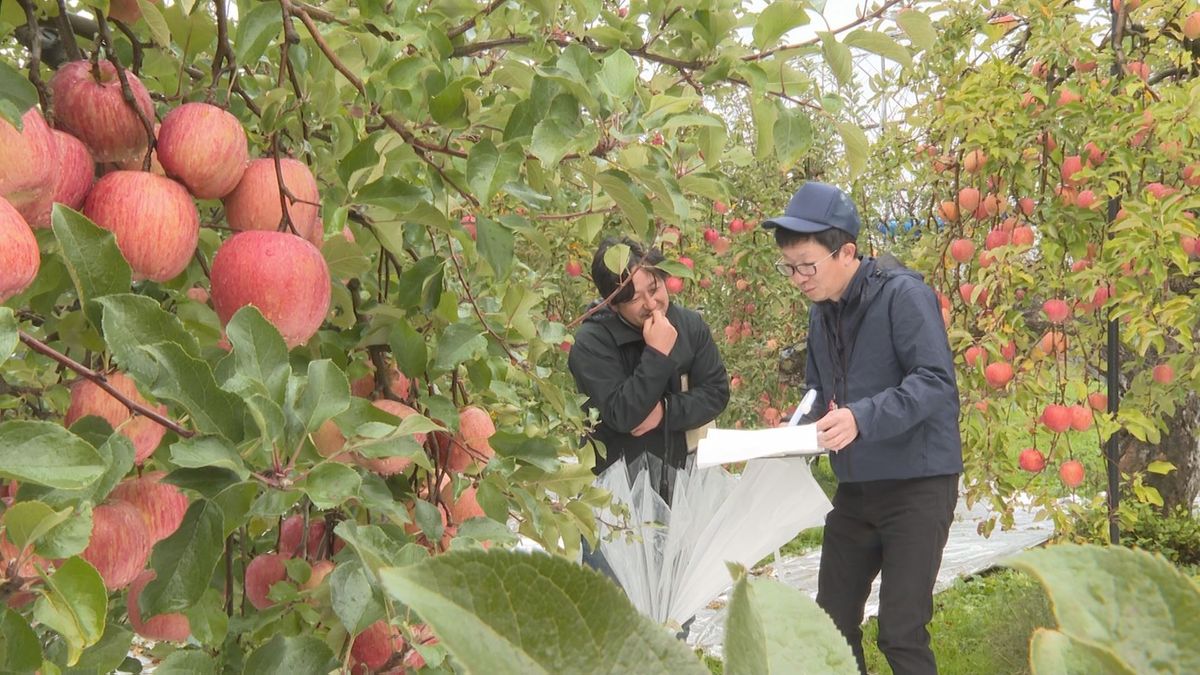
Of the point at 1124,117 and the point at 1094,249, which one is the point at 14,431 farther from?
the point at 1094,249

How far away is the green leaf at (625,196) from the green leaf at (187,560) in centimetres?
43

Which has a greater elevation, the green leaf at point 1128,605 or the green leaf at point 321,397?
the green leaf at point 1128,605

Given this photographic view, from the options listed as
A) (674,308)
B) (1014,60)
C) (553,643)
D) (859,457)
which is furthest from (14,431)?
(1014,60)

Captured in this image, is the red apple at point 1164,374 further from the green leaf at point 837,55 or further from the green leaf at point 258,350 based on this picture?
the green leaf at point 258,350

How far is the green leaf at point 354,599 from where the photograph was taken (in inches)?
26.2

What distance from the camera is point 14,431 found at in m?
0.49

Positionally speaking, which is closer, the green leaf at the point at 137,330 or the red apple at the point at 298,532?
the green leaf at the point at 137,330

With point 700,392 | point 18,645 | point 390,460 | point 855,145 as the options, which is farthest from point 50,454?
point 700,392

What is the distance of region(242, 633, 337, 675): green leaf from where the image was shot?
675 mm

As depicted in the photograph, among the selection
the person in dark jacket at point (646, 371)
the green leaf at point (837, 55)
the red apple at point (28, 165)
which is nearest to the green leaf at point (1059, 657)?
the red apple at point (28, 165)

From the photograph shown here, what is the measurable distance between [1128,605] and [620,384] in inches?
100

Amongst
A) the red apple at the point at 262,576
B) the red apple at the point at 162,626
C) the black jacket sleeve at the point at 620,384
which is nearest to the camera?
the red apple at the point at 162,626

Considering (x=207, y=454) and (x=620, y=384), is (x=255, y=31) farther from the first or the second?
(x=620, y=384)

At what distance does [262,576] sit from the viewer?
887 mm
